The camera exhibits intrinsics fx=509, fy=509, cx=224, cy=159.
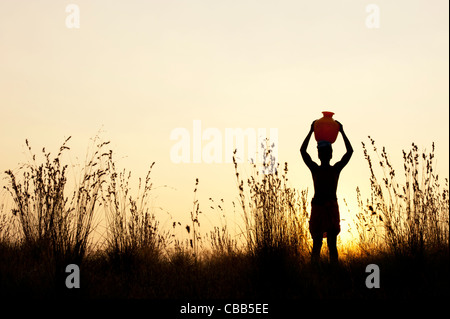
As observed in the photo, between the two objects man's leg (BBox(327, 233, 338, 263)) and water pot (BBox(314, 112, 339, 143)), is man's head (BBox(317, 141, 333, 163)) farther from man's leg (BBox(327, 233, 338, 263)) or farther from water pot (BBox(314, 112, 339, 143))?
man's leg (BBox(327, 233, 338, 263))

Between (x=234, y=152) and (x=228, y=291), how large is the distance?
5.11 ft

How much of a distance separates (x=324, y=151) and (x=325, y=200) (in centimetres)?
54

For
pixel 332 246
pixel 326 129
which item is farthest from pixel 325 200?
pixel 326 129

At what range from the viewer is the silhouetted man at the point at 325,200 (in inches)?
220

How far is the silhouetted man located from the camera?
18.3 ft

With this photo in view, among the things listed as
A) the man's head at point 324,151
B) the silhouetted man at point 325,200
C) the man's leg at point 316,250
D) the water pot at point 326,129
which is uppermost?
the water pot at point 326,129

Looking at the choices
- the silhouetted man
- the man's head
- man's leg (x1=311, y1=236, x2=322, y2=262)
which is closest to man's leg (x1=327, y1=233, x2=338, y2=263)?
the silhouetted man

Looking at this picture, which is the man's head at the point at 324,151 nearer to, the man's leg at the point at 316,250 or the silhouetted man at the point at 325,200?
→ the silhouetted man at the point at 325,200

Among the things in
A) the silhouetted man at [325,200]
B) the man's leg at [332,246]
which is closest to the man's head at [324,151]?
the silhouetted man at [325,200]

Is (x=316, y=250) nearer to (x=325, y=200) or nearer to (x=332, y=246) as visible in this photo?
(x=332, y=246)

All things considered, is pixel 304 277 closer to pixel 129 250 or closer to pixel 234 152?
pixel 234 152
